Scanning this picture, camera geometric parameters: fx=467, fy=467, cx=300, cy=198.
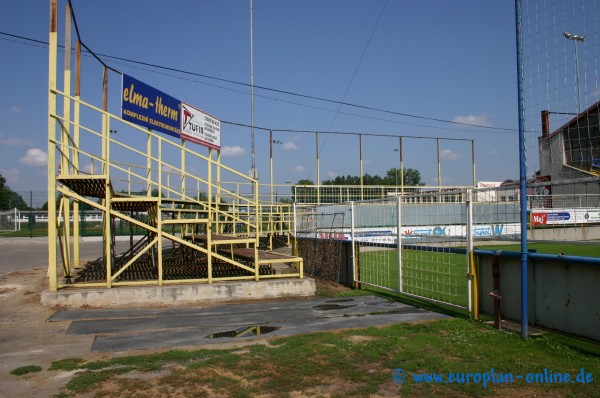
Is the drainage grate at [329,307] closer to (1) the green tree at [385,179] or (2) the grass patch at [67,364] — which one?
(2) the grass patch at [67,364]

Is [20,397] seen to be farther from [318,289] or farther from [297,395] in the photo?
[318,289]

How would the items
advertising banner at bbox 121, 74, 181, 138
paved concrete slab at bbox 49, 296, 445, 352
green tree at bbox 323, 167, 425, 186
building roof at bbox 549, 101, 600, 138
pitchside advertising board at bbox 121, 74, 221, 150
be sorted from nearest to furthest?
building roof at bbox 549, 101, 600, 138, paved concrete slab at bbox 49, 296, 445, 352, advertising banner at bbox 121, 74, 181, 138, pitchside advertising board at bbox 121, 74, 221, 150, green tree at bbox 323, 167, 425, 186

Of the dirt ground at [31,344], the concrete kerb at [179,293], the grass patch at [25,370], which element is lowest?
the dirt ground at [31,344]

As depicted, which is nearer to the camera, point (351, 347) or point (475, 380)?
A: point (475, 380)

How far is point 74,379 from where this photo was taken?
5.03m

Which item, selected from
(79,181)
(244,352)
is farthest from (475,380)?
(79,181)

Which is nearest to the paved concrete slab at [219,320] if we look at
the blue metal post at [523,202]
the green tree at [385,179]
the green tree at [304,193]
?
the blue metal post at [523,202]

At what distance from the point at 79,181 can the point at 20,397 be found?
6.19 m

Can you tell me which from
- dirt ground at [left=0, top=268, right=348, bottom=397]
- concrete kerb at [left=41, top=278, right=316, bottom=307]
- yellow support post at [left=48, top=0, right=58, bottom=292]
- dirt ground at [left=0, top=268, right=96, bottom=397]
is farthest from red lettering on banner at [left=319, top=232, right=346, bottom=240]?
dirt ground at [left=0, top=268, right=96, bottom=397]

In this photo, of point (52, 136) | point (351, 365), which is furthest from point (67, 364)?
point (52, 136)

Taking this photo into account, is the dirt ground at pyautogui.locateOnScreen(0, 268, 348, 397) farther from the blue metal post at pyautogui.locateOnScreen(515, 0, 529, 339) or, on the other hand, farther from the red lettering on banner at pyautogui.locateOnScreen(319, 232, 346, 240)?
the blue metal post at pyautogui.locateOnScreen(515, 0, 529, 339)

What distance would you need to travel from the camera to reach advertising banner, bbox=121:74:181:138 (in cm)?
1334

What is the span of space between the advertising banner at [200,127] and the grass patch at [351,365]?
11980 mm

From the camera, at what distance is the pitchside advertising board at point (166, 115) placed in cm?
1348
